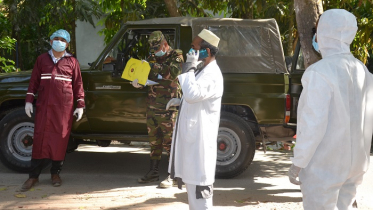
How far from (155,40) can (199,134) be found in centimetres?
283

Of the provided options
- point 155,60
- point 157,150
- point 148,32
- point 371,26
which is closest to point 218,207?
point 157,150

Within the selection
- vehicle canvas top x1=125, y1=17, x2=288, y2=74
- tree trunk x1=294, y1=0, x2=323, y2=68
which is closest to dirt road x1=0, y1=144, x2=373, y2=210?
vehicle canvas top x1=125, y1=17, x2=288, y2=74

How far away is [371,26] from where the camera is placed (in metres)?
12.6

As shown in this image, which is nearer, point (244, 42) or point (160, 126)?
point (160, 126)

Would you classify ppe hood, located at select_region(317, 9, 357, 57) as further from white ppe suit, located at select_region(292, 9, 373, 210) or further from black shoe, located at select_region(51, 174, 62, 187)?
black shoe, located at select_region(51, 174, 62, 187)

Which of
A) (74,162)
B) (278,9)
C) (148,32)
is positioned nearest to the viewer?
(148,32)

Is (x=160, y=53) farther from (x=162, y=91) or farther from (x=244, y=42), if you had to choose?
(x=244, y=42)

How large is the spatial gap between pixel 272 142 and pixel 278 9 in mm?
5669

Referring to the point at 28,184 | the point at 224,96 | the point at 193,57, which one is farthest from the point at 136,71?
the point at 193,57

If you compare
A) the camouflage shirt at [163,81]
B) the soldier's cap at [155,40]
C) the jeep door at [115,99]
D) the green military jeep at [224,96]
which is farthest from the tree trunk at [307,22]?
the jeep door at [115,99]

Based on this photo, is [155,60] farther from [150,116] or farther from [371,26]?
[371,26]

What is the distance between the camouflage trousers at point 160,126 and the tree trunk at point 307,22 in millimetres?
1877

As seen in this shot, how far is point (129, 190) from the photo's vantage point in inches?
293

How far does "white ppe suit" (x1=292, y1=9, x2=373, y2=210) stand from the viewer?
360 cm
